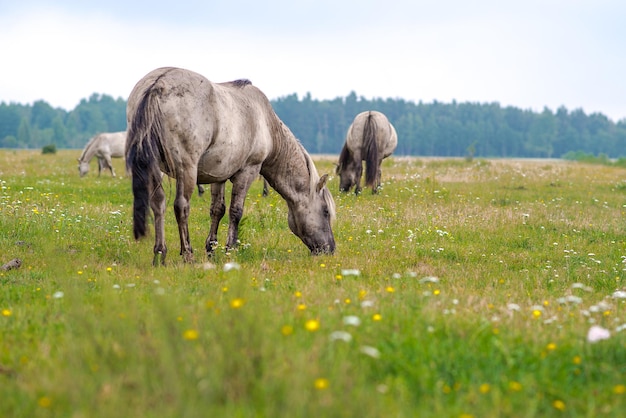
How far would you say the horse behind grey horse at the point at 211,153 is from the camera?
270 inches

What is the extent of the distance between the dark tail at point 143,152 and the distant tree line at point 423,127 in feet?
416

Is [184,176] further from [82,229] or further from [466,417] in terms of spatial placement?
[466,417]

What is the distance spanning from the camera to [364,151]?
17.3 metres

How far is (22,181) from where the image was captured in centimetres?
1706

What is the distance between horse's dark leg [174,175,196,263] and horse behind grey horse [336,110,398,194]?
9.33 meters

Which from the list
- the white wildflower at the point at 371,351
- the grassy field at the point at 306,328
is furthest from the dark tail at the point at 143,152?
the white wildflower at the point at 371,351

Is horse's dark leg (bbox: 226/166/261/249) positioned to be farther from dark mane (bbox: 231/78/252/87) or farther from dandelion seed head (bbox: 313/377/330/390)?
dandelion seed head (bbox: 313/377/330/390)

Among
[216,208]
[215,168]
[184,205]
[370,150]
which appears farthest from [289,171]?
[370,150]

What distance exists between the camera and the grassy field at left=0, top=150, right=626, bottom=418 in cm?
324

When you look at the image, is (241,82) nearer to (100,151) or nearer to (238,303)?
(238,303)

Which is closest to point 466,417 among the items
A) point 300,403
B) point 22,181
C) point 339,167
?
point 300,403

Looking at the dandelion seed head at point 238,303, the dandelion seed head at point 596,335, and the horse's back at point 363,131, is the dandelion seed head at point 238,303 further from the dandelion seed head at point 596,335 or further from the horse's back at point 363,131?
the horse's back at point 363,131

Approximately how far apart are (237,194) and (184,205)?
1.41m

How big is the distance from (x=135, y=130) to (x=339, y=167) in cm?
1173
